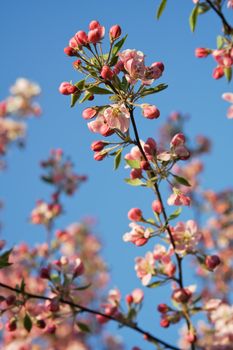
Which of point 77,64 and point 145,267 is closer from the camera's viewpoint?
point 77,64

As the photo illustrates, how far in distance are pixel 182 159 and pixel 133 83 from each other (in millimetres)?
495

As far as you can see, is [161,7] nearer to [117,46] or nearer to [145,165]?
[117,46]

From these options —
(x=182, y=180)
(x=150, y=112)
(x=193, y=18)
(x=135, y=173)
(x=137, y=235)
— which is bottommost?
(x=137, y=235)

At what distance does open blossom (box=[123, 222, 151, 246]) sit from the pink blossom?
751mm

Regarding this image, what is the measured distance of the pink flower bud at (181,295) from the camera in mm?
2637

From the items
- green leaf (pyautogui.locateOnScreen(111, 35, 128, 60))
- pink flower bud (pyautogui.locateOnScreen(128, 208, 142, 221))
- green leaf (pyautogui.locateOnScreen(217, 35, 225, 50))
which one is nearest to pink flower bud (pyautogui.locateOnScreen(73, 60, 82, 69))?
green leaf (pyautogui.locateOnScreen(111, 35, 128, 60))

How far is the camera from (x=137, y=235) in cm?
253

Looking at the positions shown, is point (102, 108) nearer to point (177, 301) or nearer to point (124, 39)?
point (124, 39)

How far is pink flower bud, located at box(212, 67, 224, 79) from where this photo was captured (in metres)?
2.38

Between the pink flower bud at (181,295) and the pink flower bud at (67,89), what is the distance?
140cm

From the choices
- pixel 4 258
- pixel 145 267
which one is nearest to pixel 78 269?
pixel 145 267

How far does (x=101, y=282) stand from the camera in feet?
34.1

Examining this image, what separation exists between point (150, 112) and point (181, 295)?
1236 mm

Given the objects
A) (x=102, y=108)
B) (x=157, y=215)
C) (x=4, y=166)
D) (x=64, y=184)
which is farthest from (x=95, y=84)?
(x=4, y=166)
